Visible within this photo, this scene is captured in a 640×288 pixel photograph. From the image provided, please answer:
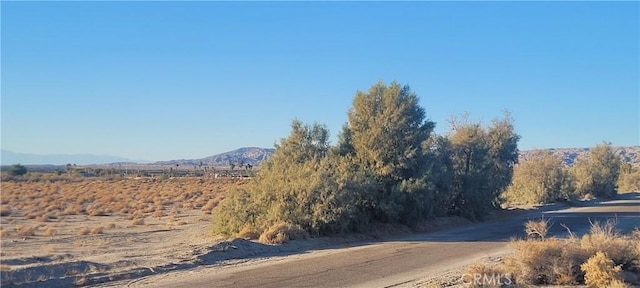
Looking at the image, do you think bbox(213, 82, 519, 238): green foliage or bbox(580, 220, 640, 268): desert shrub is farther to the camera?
bbox(213, 82, 519, 238): green foliage

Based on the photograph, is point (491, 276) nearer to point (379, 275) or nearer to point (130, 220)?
point (379, 275)

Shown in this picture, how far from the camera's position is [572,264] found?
12.9m

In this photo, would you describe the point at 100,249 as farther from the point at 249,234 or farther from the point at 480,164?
the point at 480,164

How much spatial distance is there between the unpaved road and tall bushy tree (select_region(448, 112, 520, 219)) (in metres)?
10.2

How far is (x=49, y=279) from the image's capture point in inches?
525

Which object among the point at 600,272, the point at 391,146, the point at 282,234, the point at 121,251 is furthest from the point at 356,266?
the point at 391,146

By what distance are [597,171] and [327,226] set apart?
196 feet

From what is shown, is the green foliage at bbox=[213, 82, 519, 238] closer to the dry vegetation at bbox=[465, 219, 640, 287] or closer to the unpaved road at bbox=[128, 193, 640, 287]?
the unpaved road at bbox=[128, 193, 640, 287]

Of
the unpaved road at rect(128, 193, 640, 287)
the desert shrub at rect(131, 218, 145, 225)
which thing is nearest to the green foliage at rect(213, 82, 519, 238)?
the unpaved road at rect(128, 193, 640, 287)

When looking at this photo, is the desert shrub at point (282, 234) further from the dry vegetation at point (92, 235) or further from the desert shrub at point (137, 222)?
the desert shrub at point (137, 222)

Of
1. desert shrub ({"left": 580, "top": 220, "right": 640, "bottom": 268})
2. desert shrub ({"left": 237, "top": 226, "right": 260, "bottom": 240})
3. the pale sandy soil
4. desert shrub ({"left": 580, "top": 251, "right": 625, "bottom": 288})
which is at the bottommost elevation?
the pale sandy soil

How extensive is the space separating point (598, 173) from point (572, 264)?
65225mm

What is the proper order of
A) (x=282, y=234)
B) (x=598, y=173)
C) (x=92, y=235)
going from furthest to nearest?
1. (x=598, y=173)
2. (x=92, y=235)
3. (x=282, y=234)

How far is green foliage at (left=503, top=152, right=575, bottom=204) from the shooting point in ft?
183
